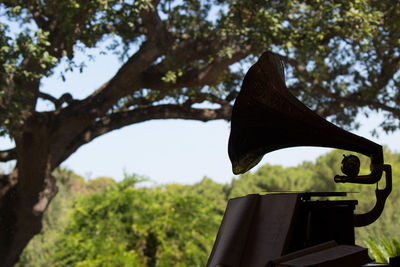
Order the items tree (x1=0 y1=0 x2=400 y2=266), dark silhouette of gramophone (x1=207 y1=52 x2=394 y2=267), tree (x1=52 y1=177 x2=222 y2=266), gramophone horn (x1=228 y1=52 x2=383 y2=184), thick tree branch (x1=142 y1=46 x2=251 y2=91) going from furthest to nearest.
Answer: tree (x1=52 y1=177 x2=222 y2=266)
thick tree branch (x1=142 y1=46 x2=251 y2=91)
tree (x1=0 y1=0 x2=400 y2=266)
gramophone horn (x1=228 y1=52 x2=383 y2=184)
dark silhouette of gramophone (x1=207 y1=52 x2=394 y2=267)

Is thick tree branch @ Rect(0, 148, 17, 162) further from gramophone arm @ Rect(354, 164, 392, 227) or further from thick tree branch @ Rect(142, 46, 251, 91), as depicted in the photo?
gramophone arm @ Rect(354, 164, 392, 227)

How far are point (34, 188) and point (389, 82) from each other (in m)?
7.43

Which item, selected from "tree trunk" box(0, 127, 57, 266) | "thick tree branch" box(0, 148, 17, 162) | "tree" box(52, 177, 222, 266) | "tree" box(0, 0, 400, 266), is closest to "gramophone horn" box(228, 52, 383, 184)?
"tree" box(0, 0, 400, 266)

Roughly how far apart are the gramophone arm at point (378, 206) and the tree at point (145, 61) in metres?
4.95

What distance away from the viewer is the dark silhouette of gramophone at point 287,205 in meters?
1.89

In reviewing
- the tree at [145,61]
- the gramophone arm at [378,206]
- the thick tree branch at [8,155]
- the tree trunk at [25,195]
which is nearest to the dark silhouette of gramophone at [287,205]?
the gramophone arm at [378,206]

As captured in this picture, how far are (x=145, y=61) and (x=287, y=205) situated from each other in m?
6.00

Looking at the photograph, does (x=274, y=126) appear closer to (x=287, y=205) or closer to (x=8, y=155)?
(x=287, y=205)

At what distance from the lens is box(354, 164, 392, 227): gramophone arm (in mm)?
2119

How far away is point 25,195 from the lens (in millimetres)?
7695

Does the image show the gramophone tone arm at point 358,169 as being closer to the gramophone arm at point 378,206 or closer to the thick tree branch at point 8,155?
the gramophone arm at point 378,206

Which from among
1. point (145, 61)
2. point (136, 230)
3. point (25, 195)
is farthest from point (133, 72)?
point (136, 230)

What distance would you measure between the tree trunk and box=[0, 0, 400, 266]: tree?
0.06 ft

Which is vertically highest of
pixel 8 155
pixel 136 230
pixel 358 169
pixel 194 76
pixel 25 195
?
pixel 194 76
